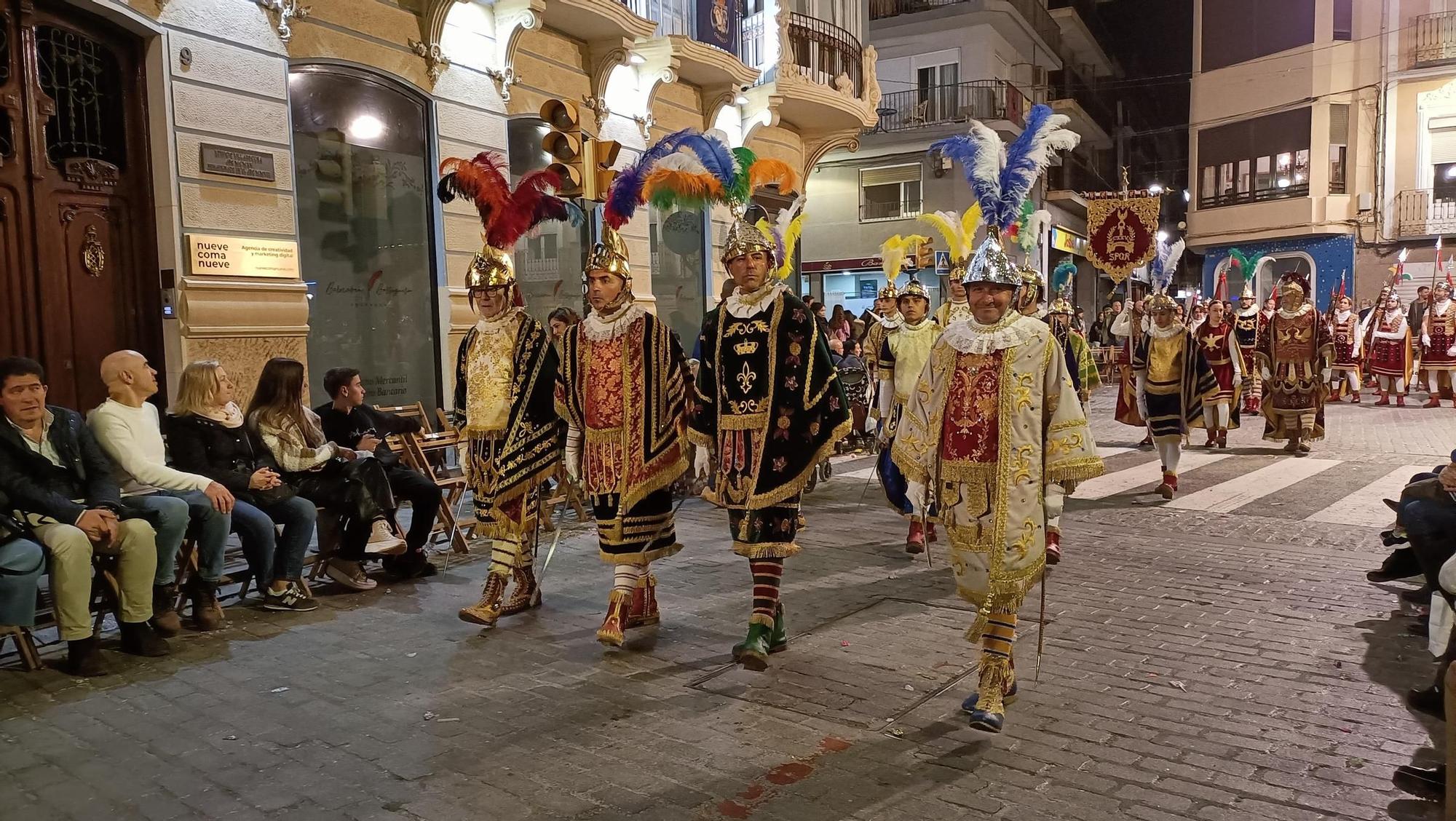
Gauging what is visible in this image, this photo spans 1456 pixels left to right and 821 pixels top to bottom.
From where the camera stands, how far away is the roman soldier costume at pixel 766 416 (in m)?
4.91

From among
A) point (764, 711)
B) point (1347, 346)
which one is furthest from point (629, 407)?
point (1347, 346)

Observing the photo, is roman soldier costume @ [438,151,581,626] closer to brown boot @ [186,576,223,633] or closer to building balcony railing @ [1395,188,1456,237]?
brown boot @ [186,576,223,633]

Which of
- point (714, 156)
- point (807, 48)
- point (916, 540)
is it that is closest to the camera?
point (714, 156)

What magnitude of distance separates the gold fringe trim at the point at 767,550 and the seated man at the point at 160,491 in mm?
3111

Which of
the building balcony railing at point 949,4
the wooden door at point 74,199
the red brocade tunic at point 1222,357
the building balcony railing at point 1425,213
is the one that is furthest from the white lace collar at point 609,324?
the building balcony railing at point 1425,213

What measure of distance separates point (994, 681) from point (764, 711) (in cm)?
101

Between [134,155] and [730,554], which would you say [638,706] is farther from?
[134,155]

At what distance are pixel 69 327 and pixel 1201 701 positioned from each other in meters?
8.36

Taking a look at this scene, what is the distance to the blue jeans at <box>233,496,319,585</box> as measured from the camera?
5996 mm

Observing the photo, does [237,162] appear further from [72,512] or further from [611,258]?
[611,258]

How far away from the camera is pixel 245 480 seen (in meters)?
5.98

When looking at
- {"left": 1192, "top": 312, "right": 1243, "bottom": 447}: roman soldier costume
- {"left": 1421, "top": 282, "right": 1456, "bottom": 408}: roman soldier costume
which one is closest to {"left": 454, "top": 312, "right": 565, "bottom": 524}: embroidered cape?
{"left": 1192, "top": 312, "right": 1243, "bottom": 447}: roman soldier costume

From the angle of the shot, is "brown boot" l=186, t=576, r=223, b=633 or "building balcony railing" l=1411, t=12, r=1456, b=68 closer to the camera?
"brown boot" l=186, t=576, r=223, b=633

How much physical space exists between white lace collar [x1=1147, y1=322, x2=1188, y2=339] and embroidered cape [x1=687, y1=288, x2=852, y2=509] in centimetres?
650
